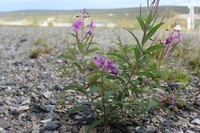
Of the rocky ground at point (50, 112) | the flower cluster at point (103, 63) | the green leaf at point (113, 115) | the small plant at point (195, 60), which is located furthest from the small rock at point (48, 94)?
the small plant at point (195, 60)

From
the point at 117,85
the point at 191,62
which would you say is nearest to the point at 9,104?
the point at 117,85

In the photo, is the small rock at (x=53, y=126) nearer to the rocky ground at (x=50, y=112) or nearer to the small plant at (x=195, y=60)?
the rocky ground at (x=50, y=112)

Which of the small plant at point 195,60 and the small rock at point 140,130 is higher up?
the small plant at point 195,60

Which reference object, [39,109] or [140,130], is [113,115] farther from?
[39,109]

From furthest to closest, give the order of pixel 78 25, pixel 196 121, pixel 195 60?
pixel 195 60
pixel 196 121
pixel 78 25

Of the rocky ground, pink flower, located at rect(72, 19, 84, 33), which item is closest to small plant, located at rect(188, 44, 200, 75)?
the rocky ground

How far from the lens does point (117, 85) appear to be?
1.64 meters

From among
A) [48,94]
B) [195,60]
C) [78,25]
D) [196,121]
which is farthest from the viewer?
[195,60]

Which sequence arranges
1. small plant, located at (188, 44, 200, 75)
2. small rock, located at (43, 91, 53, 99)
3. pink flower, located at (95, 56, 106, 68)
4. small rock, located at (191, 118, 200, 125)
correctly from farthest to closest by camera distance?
small plant, located at (188, 44, 200, 75) → small rock, located at (43, 91, 53, 99) → small rock, located at (191, 118, 200, 125) → pink flower, located at (95, 56, 106, 68)

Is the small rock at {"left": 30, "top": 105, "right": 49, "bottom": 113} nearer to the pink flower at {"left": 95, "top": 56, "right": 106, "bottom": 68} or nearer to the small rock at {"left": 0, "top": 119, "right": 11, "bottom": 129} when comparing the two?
the small rock at {"left": 0, "top": 119, "right": 11, "bottom": 129}

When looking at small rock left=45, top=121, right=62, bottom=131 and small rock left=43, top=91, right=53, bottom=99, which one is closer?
small rock left=45, top=121, right=62, bottom=131

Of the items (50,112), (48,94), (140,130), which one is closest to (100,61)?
(140,130)

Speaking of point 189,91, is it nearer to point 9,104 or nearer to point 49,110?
point 49,110

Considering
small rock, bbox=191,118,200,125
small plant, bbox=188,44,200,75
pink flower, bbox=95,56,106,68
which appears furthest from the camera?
small plant, bbox=188,44,200,75
